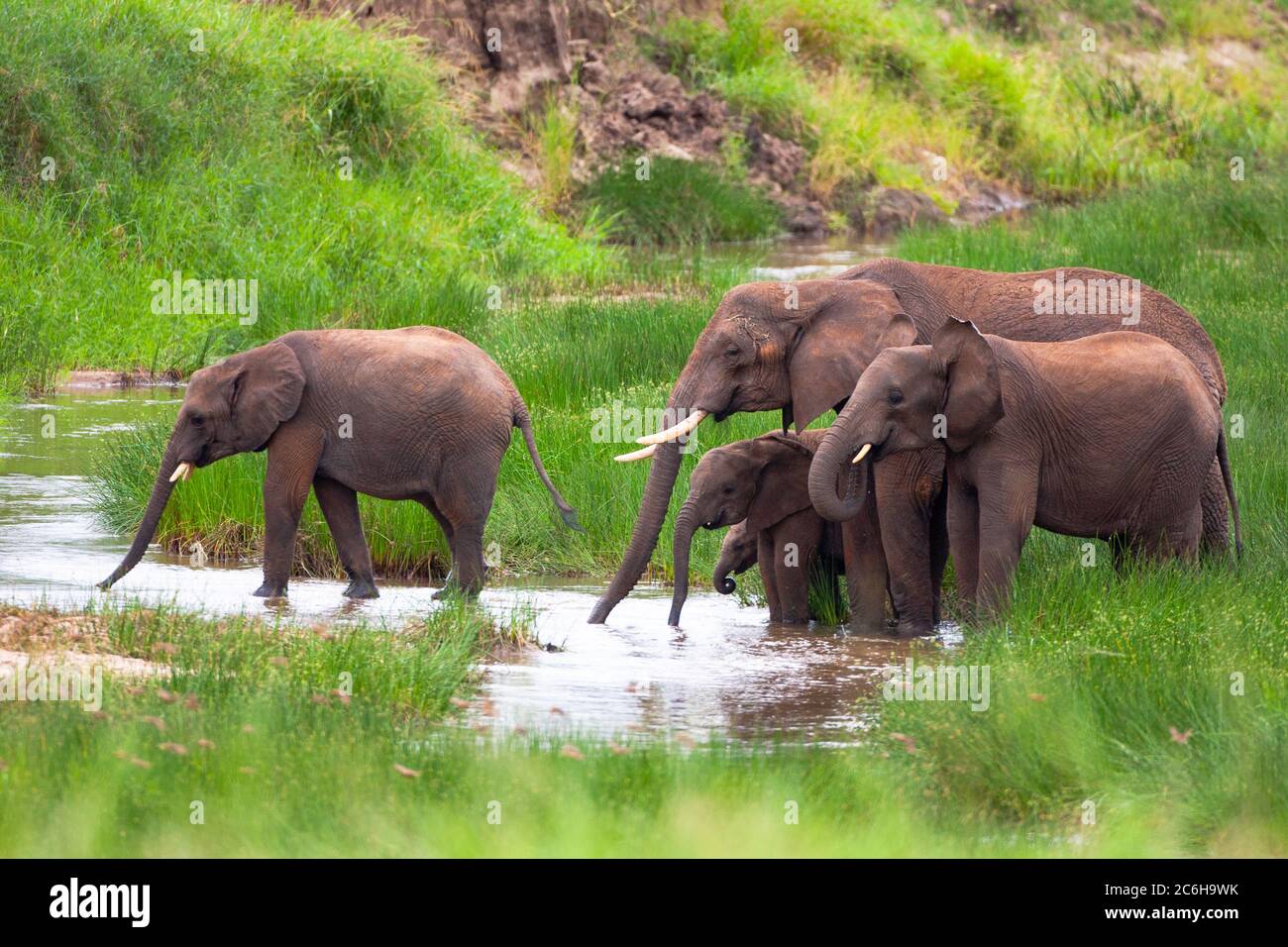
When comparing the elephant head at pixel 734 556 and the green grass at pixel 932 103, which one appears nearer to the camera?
the elephant head at pixel 734 556

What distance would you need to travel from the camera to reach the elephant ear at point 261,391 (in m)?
9.66

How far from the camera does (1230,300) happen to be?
15.2 meters

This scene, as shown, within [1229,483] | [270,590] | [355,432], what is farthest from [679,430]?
[1229,483]

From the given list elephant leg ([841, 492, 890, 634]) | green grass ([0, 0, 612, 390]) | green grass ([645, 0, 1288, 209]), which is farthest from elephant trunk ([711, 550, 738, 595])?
green grass ([645, 0, 1288, 209])

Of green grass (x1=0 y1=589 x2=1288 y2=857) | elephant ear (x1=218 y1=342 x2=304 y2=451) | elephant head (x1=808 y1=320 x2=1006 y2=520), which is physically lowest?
green grass (x1=0 y1=589 x2=1288 y2=857)

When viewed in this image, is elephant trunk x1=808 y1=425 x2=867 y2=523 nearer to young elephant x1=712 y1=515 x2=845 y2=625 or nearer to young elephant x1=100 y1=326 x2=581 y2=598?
young elephant x1=712 y1=515 x2=845 y2=625

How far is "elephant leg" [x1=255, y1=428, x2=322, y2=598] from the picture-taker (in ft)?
31.5

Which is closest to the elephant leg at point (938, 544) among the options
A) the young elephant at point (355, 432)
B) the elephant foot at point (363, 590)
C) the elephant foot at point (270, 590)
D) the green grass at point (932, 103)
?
the young elephant at point (355, 432)

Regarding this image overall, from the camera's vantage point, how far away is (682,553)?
30.6 feet

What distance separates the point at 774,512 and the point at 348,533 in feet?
6.81

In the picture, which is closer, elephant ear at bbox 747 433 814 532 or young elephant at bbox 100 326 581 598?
elephant ear at bbox 747 433 814 532

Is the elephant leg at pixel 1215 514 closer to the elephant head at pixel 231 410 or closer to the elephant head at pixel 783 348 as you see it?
the elephant head at pixel 783 348

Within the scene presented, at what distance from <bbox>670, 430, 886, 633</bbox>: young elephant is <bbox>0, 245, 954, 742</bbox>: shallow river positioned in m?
0.21

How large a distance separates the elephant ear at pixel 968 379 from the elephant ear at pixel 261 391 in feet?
10.3
